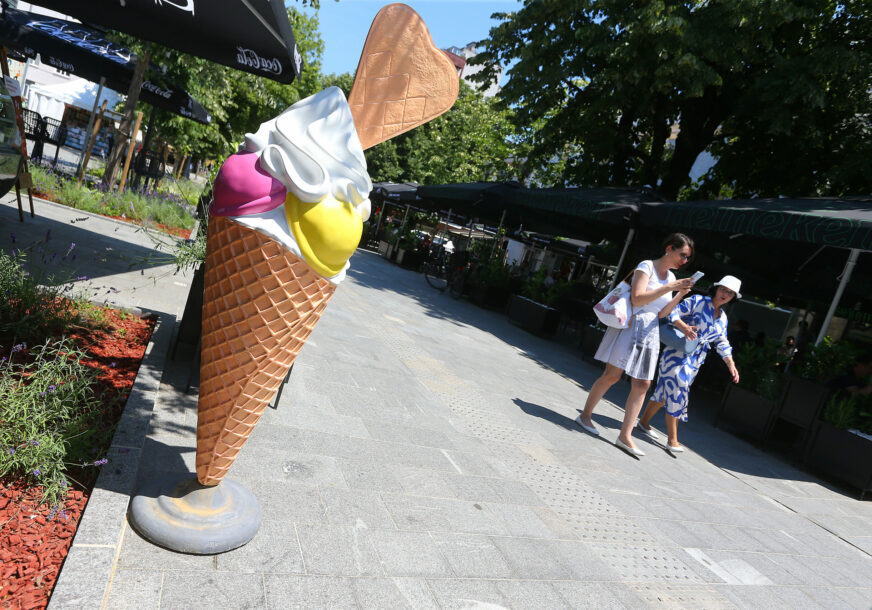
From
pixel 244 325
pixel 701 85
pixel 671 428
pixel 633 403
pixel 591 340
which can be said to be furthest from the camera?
pixel 701 85

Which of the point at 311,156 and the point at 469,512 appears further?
the point at 469,512

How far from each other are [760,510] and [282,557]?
4.46 meters

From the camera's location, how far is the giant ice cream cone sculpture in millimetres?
2062

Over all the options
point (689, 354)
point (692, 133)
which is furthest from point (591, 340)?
point (692, 133)

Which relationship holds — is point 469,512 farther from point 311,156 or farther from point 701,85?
point 701,85

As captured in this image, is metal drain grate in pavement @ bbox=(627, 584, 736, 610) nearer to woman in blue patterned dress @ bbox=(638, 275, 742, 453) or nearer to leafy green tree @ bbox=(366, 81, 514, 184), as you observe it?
woman in blue patterned dress @ bbox=(638, 275, 742, 453)

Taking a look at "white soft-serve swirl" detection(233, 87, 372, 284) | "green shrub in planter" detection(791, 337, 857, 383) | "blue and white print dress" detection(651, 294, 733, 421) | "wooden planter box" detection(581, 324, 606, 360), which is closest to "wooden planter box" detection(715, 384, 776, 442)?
"green shrub in planter" detection(791, 337, 857, 383)

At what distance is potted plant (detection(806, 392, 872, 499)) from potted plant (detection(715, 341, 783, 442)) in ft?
2.29

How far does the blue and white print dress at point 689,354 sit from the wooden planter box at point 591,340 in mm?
4657

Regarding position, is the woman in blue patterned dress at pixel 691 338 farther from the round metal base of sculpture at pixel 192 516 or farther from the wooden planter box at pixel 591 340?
the round metal base of sculpture at pixel 192 516

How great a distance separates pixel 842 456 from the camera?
6543 millimetres

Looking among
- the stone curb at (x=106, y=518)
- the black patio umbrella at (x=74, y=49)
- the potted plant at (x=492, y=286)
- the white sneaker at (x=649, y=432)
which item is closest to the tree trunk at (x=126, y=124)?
the black patio umbrella at (x=74, y=49)

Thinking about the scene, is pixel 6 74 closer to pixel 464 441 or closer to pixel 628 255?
pixel 464 441

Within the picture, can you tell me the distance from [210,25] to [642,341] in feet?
14.1
